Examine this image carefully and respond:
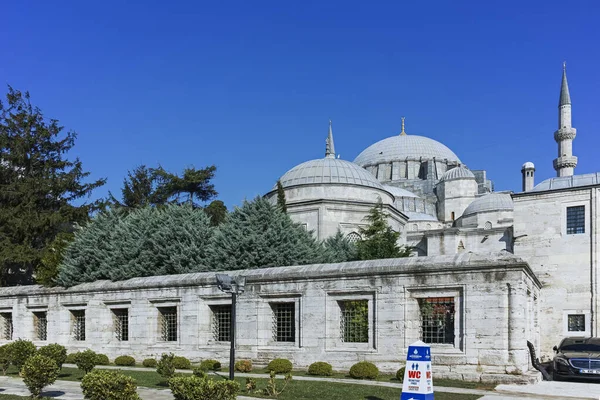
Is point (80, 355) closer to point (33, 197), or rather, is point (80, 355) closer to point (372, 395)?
point (372, 395)

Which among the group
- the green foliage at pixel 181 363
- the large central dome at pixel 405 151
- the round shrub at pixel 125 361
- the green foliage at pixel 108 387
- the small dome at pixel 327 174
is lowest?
the round shrub at pixel 125 361

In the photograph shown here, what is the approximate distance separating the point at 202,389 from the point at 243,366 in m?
8.55

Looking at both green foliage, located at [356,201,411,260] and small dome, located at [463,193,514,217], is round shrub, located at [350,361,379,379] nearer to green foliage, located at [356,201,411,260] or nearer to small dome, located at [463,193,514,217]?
green foliage, located at [356,201,411,260]

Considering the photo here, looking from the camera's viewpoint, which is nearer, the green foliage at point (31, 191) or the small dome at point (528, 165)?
the green foliage at point (31, 191)

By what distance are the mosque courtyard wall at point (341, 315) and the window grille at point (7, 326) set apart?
15.5 feet

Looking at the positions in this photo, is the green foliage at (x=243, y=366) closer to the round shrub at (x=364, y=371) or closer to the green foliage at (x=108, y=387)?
the round shrub at (x=364, y=371)

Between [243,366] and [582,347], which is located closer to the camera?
[243,366]

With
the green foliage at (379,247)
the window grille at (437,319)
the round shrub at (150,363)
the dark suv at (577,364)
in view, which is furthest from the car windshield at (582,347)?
the round shrub at (150,363)

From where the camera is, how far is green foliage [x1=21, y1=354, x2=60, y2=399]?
40.4ft

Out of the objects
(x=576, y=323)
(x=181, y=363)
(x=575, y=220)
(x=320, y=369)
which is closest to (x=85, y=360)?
(x=181, y=363)

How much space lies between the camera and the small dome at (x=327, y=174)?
4447 cm

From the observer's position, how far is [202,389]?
30.5ft

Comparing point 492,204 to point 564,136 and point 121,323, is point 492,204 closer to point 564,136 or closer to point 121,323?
point 564,136

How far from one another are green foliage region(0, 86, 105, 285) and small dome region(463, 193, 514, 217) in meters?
39.2
